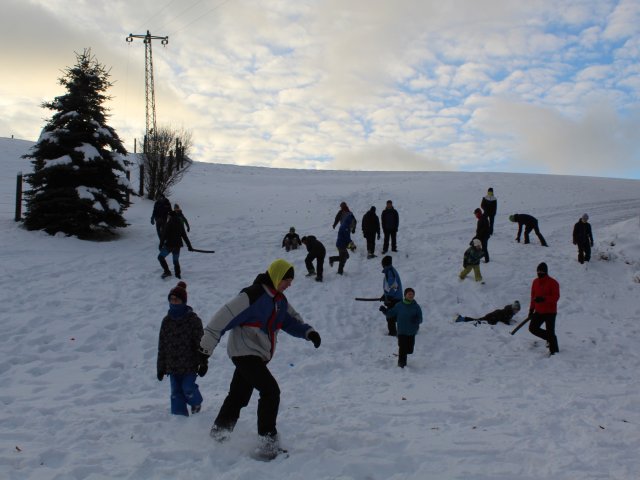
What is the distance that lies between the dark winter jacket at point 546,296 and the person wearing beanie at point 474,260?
361cm

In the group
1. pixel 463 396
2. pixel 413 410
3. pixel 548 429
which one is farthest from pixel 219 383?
pixel 548 429

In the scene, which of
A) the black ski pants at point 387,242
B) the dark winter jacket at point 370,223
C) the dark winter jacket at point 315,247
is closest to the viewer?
the dark winter jacket at point 315,247

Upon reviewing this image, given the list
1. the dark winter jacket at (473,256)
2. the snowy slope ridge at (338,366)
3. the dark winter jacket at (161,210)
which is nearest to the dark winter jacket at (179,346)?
the snowy slope ridge at (338,366)

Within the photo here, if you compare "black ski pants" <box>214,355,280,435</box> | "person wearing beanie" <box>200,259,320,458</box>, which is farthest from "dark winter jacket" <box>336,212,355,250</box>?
"black ski pants" <box>214,355,280,435</box>

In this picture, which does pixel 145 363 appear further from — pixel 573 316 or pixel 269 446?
pixel 573 316

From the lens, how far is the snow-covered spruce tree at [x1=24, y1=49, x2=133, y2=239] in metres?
15.4

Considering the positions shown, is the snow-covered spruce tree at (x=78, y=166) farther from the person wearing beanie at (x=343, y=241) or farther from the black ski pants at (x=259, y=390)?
the black ski pants at (x=259, y=390)

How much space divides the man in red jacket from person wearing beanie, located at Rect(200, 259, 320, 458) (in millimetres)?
6490

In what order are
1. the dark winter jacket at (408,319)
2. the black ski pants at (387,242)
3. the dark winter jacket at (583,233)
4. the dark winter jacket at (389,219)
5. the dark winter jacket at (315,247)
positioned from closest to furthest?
1. the dark winter jacket at (408,319)
2. the dark winter jacket at (315,247)
3. the dark winter jacket at (583,233)
4. the dark winter jacket at (389,219)
5. the black ski pants at (387,242)

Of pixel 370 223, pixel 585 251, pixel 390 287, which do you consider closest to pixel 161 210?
pixel 370 223

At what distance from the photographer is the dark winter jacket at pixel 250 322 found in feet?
15.5

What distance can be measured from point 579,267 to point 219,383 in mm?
11762

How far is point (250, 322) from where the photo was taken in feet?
15.8

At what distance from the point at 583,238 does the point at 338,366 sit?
9.97 metres
